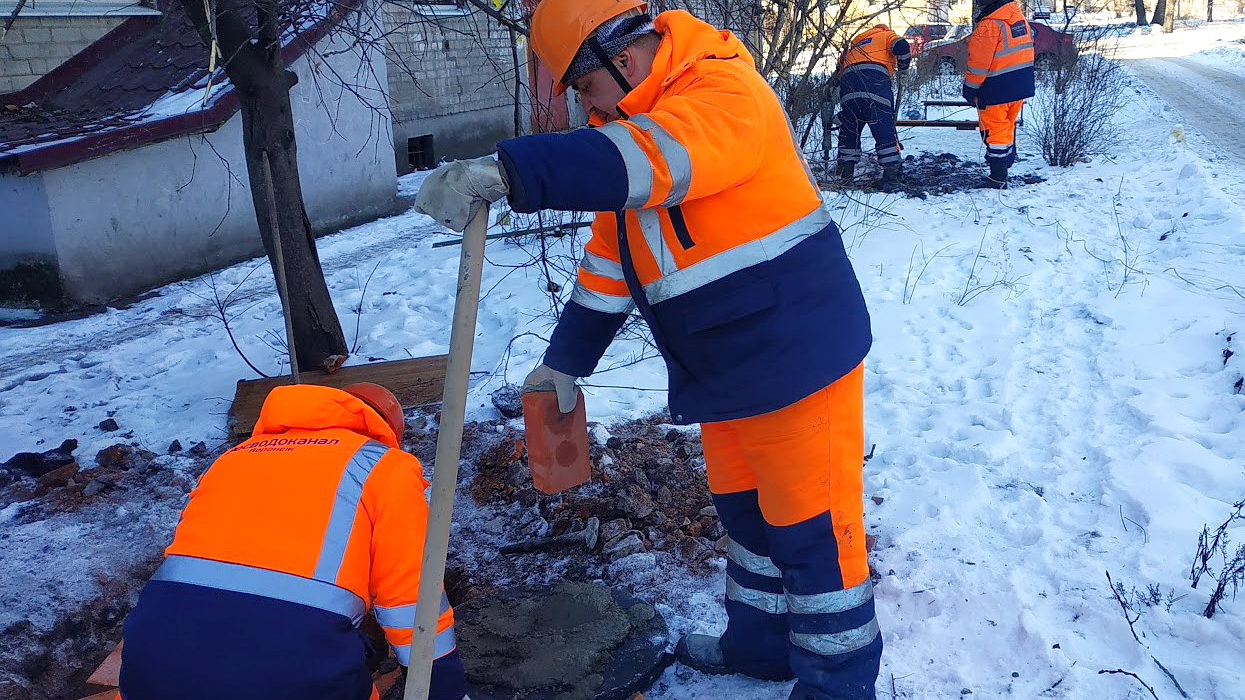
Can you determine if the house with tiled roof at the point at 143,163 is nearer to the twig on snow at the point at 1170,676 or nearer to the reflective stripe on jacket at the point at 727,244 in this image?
the reflective stripe on jacket at the point at 727,244

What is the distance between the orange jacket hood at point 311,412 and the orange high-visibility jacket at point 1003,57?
7.69 meters

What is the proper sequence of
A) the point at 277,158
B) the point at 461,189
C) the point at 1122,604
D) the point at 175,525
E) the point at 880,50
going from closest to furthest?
1. the point at 461,189
2. the point at 1122,604
3. the point at 175,525
4. the point at 277,158
5. the point at 880,50

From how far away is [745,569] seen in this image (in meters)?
2.31

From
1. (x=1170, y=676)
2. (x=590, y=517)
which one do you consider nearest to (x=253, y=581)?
(x=590, y=517)

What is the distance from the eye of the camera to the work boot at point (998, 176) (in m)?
8.12

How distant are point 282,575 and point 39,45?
7624mm


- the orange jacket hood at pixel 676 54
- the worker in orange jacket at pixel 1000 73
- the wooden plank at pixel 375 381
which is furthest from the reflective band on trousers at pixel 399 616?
the worker in orange jacket at pixel 1000 73

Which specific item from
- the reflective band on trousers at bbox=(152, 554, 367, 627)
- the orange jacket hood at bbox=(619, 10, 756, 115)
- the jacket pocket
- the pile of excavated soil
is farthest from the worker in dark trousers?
the reflective band on trousers at bbox=(152, 554, 367, 627)

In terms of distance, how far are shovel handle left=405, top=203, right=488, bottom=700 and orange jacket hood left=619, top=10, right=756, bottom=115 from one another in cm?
46

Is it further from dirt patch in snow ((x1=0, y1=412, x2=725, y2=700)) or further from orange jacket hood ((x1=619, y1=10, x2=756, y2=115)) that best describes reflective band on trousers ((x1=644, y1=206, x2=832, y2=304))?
dirt patch in snow ((x1=0, y1=412, x2=725, y2=700))

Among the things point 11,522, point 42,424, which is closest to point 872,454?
point 11,522

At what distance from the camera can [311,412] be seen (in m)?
1.83

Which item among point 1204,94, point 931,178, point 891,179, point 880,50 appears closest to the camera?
point 880,50

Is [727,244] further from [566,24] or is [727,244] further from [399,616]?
[399,616]
